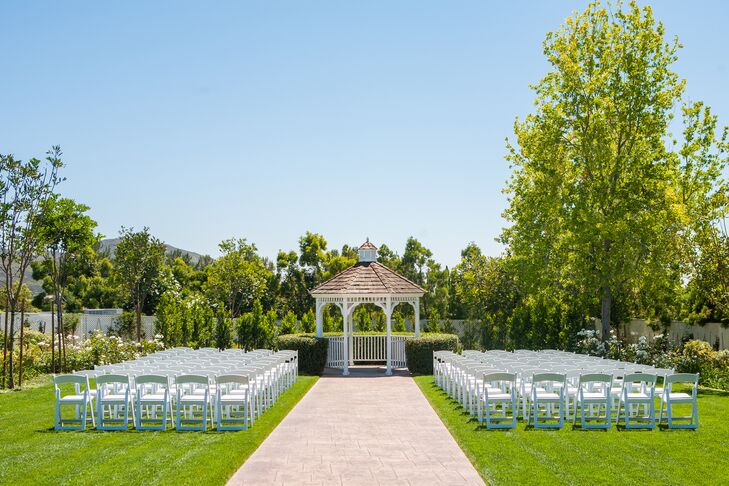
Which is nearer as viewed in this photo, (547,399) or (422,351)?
(547,399)

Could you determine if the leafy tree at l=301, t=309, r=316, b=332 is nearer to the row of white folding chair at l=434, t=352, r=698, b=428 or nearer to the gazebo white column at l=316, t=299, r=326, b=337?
the gazebo white column at l=316, t=299, r=326, b=337

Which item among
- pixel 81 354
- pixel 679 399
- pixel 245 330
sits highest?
pixel 245 330

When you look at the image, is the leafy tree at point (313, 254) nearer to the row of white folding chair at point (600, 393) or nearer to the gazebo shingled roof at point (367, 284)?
the gazebo shingled roof at point (367, 284)

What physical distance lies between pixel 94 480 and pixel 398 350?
59.4ft

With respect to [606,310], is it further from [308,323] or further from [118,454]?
[118,454]

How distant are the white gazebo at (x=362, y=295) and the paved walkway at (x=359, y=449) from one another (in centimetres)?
797

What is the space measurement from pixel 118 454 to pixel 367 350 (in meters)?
17.9

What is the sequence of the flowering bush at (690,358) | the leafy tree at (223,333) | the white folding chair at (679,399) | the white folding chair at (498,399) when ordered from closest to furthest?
the white folding chair at (679,399)
the white folding chair at (498,399)
the flowering bush at (690,358)
the leafy tree at (223,333)

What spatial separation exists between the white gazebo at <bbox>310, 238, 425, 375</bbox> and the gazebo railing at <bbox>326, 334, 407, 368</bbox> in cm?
4

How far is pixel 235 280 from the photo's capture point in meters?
42.6

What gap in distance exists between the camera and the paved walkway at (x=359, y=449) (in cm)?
922

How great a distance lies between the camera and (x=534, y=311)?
102 feet

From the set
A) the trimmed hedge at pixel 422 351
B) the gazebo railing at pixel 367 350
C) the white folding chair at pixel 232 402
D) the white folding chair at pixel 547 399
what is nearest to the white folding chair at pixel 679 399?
the white folding chair at pixel 547 399

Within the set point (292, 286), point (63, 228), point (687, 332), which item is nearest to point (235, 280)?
point (292, 286)
